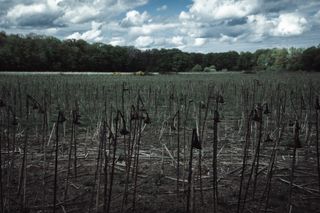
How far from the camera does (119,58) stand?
302 feet

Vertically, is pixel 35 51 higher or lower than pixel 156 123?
higher

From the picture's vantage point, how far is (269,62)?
11269 cm

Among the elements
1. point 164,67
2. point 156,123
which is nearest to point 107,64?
point 164,67

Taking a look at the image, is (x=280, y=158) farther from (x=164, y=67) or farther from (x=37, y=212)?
(x=164, y=67)

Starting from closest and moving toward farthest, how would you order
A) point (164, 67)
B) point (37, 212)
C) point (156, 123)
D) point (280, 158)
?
point (37, 212)
point (280, 158)
point (156, 123)
point (164, 67)

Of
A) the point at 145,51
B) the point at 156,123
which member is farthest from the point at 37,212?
the point at 145,51

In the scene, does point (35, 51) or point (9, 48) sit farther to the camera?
point (35, 51)

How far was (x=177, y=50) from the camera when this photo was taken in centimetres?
11406

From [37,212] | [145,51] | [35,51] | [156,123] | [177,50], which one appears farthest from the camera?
[177,50]

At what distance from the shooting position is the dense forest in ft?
223

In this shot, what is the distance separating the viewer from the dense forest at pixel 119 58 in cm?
6794

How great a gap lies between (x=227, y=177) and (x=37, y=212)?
257 centimetres

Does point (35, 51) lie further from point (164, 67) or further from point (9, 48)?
point (164, 67)

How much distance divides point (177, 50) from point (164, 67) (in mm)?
20548
